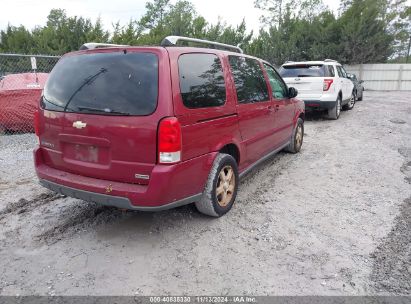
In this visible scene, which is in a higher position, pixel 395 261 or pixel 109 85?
pixel 109 85

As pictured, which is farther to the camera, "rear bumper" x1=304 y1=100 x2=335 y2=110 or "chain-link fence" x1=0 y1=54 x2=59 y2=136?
"rear bumper" x1=304 y1=100 x2=335 y2=110

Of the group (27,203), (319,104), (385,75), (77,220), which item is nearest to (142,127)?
(77,220)

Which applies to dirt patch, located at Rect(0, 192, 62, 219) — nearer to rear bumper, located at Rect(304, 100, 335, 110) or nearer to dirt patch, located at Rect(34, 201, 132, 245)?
dirt patch, located at Rect(34, 201, 132, 245)

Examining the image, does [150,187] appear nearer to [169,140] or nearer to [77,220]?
[169,140]

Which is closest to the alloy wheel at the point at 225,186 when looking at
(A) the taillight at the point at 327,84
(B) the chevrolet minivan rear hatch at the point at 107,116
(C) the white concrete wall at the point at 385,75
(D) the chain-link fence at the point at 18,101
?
(B) the chevrolet minivan rear hatch at the point at 107,116

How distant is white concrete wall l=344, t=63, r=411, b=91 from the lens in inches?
985

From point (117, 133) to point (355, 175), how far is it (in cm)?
396

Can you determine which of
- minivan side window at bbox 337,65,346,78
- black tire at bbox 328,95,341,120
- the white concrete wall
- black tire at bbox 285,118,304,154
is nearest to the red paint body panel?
black tire at bbox 285,118,304,154

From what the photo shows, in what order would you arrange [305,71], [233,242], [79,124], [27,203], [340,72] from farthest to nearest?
[340,72]
[305,71]
[27,203]
[233,242]
[79,124]

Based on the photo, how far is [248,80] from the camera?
4621mm

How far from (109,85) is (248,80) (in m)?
1.99

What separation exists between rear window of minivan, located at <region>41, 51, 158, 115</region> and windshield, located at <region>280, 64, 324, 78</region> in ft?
24.8

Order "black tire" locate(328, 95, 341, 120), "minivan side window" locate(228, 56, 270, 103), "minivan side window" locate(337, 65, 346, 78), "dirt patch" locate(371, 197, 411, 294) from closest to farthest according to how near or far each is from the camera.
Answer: "dirt patch" locate(371, 197, 411, 294) → "minivan side window" locate(228, 56, 270, 103) → "black tire" locate(328, 95, 341, 120) → "minivan side window" locate(337, 65, 346, 78)

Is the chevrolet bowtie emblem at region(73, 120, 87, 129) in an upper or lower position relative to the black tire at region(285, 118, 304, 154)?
upper
